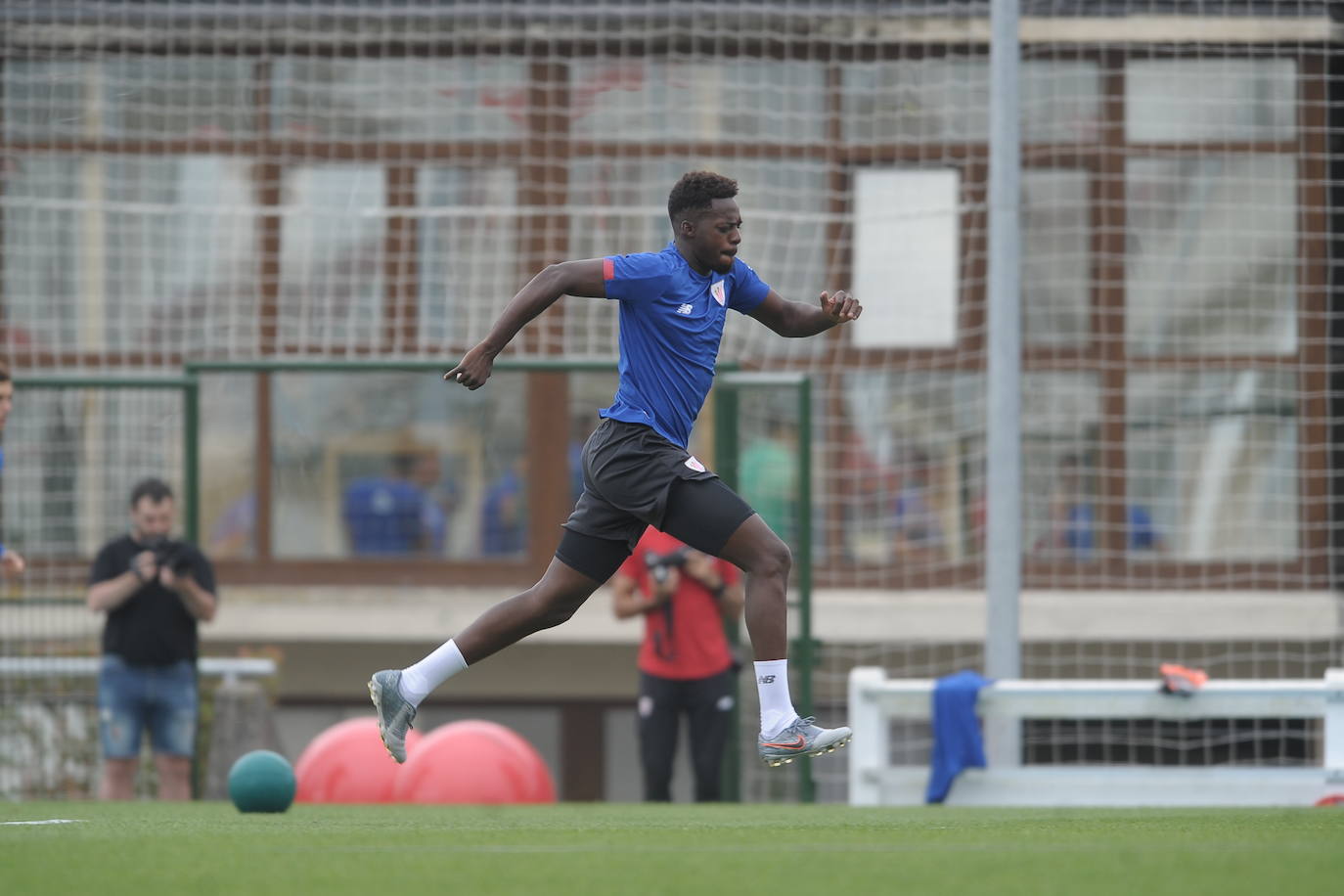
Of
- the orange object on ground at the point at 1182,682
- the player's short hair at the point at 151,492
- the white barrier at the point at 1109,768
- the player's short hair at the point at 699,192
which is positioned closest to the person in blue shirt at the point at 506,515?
the player's short hair at the point at 151,492

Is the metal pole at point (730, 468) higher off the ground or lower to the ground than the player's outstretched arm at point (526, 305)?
lower

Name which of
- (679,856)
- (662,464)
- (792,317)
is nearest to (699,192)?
(792,317)

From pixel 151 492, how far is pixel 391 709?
161 inches

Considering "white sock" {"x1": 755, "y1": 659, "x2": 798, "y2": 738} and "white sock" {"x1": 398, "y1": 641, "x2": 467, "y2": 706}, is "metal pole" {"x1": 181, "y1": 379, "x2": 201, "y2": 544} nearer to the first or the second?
"white sock" {"x1": 398, "y1": 641, "x2": 467, "y2": 706}

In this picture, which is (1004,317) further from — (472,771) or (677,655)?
(472,771)

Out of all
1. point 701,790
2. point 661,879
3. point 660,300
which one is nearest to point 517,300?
point 660,300

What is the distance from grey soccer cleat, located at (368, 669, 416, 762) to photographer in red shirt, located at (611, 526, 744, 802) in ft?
10.4

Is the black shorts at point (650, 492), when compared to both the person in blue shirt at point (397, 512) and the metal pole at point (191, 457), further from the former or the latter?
the person in blue shirt at point (397, 512)

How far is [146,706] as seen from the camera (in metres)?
10.4

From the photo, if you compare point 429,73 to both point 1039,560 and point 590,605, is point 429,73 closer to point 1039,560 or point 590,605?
point 590,605

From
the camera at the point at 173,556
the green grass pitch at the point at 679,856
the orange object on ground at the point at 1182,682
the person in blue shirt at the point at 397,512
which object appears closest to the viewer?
the green grass pitch at the point at 679,856

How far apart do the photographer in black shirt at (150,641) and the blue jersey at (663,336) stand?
435cm

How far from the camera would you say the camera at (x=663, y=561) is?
9930mm

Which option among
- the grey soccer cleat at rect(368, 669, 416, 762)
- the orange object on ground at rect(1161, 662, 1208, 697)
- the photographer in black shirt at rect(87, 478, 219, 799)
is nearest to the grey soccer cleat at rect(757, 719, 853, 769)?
the grey soccer cleat at rect(368, 669, 416, 762)
